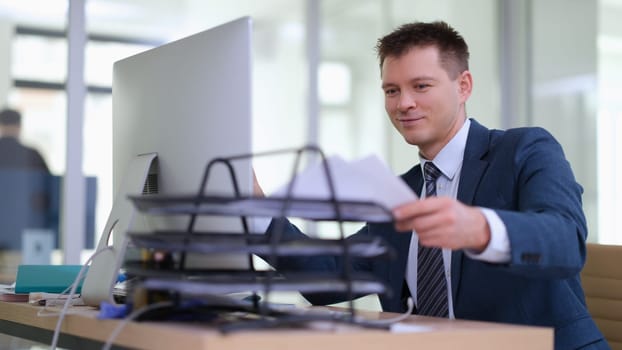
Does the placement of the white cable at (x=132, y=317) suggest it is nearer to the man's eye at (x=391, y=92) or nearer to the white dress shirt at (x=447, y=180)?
the white dress shirt at (x=447, y=180)

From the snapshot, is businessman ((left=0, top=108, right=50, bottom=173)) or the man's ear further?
businessman ((left=0, top=108, right=50, bottom=173))

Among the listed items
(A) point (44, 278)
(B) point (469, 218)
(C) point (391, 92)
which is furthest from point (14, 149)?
(B) point (469, 218)

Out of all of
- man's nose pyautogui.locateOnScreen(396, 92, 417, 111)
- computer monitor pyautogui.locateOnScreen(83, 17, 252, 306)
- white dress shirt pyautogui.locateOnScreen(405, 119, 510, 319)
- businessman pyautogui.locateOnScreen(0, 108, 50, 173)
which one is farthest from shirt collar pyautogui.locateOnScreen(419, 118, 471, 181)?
businessman pyautogui.locateOnScreen(0, 108, 50, 173)

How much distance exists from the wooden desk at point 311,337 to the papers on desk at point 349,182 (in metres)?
0.18

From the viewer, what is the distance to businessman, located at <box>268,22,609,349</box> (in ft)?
4.17

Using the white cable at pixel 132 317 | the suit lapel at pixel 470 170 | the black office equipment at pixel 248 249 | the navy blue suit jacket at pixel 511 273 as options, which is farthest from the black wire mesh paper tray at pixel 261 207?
the suit lapel at pixel 470 170

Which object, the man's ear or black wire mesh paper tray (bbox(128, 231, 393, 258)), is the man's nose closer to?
the man's ear

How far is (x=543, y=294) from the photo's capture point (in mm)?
1652

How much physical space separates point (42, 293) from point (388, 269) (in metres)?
0.74

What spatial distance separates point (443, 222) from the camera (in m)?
1.20

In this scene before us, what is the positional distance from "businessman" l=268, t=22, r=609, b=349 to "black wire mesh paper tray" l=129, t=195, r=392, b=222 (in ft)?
0.20

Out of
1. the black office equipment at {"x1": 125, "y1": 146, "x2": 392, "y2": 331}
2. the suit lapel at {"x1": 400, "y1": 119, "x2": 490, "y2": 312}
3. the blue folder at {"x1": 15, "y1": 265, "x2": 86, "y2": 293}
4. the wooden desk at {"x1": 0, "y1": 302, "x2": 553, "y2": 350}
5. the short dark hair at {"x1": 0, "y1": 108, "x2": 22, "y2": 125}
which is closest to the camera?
the wooden desk at {"x1": 0, "y1": 302, "x2": 553, "y2": 350}

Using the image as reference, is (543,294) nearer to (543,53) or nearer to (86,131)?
(86,131)

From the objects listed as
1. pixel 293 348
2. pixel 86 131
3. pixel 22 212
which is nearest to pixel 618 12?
pixel 86 131
